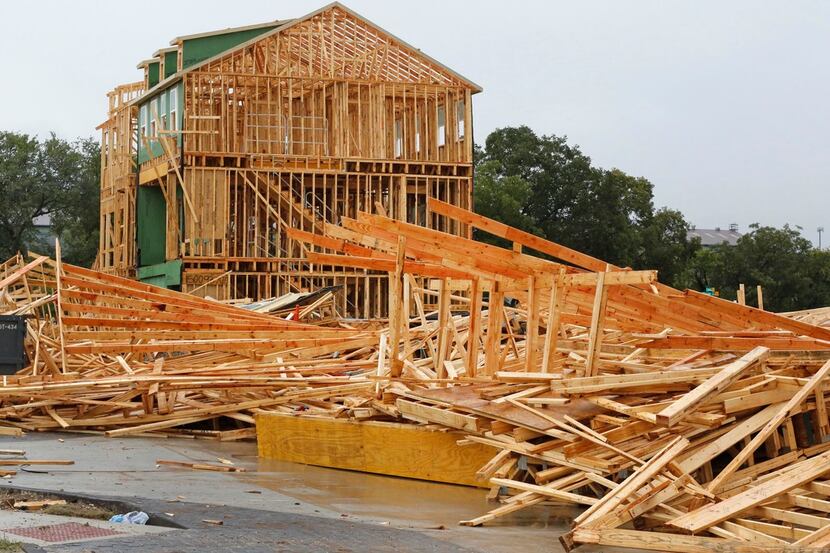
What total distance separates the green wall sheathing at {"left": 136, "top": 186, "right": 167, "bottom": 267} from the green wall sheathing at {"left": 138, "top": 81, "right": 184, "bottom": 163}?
128cm

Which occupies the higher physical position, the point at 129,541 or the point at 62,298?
the point at 62,298

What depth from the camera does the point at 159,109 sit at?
40.0 metres

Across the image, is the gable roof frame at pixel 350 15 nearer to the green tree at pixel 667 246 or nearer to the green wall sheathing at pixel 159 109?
the green wall sheathing at pixel 159 109

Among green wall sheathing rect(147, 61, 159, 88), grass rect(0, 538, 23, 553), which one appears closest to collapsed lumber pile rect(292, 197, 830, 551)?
grass rect(0, 538, 23, 553)

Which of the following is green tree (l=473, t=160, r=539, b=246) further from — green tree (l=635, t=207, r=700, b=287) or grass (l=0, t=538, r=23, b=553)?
grass (l=0, t=538, r=23, b=553)

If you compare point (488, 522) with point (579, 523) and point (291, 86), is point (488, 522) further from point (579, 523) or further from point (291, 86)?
point (291, 86)

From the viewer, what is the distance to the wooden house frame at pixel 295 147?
36.7 m

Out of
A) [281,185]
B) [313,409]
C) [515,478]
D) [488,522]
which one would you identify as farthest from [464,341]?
[281,185]

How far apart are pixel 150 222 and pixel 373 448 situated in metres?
32.0

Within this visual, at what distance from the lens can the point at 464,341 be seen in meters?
16.8

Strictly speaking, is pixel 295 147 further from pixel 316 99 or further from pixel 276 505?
pixel 276 505

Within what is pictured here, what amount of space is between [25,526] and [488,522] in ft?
11.7

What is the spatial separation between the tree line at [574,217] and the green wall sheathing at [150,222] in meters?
21.4

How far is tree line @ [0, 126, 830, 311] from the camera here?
62.8 metres
